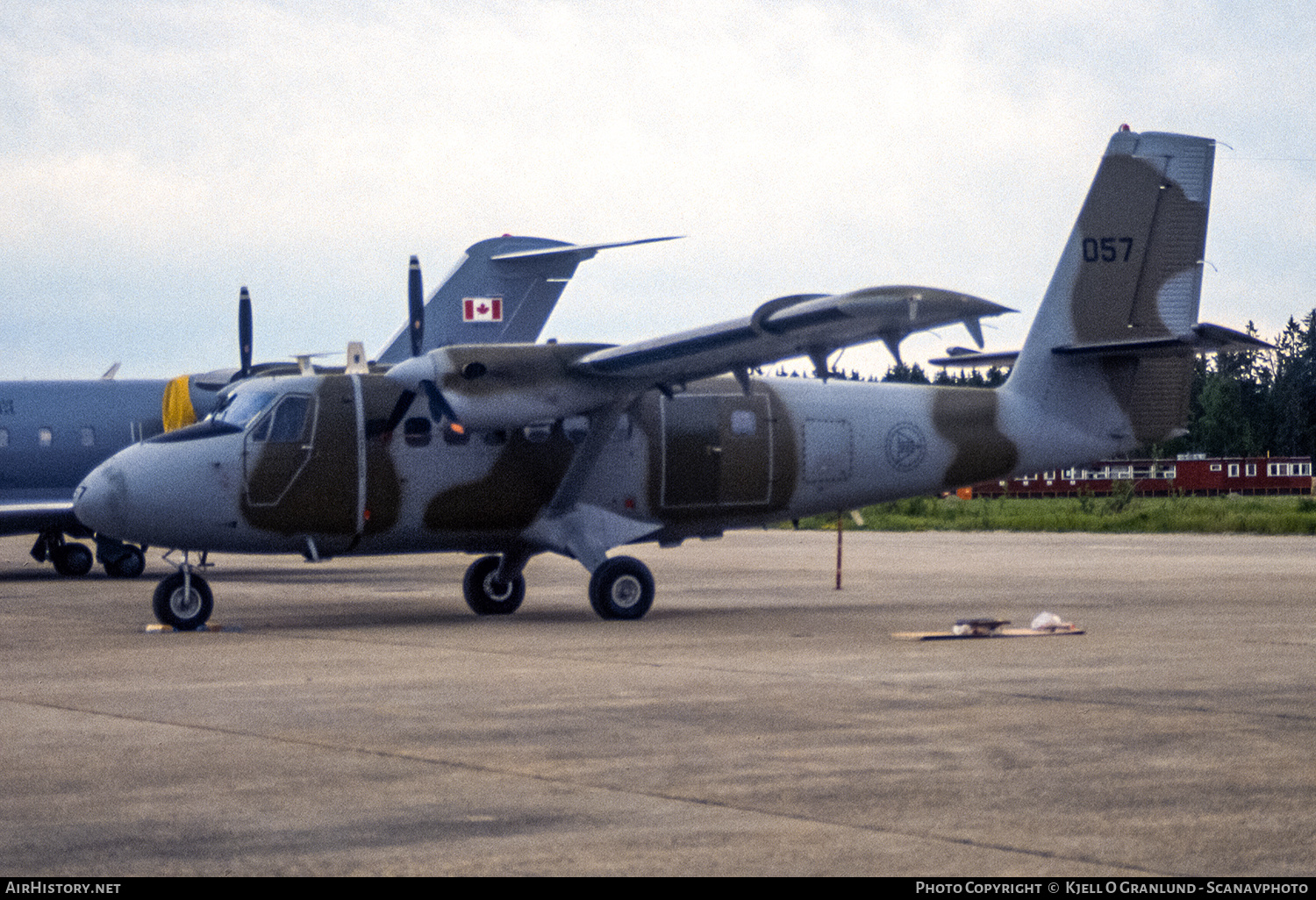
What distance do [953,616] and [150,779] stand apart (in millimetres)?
11957

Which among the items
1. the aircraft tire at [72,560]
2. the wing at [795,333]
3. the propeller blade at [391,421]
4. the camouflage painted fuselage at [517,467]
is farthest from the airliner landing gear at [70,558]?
the wing at [795,333]

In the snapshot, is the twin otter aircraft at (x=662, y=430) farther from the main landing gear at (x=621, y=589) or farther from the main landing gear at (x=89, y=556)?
the main landing gear at (x=89, y=556)

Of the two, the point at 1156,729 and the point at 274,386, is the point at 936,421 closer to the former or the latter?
the point at 274,386

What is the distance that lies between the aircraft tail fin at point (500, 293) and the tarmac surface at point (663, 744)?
464 inches

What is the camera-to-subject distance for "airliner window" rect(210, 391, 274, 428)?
17.8 m

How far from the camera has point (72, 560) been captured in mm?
30281

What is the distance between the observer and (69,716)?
35.2 ft

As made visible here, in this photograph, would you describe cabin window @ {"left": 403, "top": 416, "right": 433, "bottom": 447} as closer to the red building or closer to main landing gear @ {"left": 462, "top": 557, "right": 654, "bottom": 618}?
main landing gear @ {"left": 462, "top": 557, "right": 654, "bottom": 618}

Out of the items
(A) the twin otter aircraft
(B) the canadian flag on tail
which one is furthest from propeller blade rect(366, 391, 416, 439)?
(B) the canadian flag on tail

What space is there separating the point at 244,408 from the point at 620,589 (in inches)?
186

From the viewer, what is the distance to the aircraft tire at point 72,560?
1188 inches

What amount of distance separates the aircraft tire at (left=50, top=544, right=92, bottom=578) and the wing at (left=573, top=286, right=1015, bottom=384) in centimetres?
1614

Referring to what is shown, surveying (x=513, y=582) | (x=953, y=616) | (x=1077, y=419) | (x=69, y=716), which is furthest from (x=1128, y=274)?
(x=69, y=716)

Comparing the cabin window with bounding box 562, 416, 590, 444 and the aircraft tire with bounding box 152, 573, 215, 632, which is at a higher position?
the cabin window with bounding box 562, 416, 590, 444
